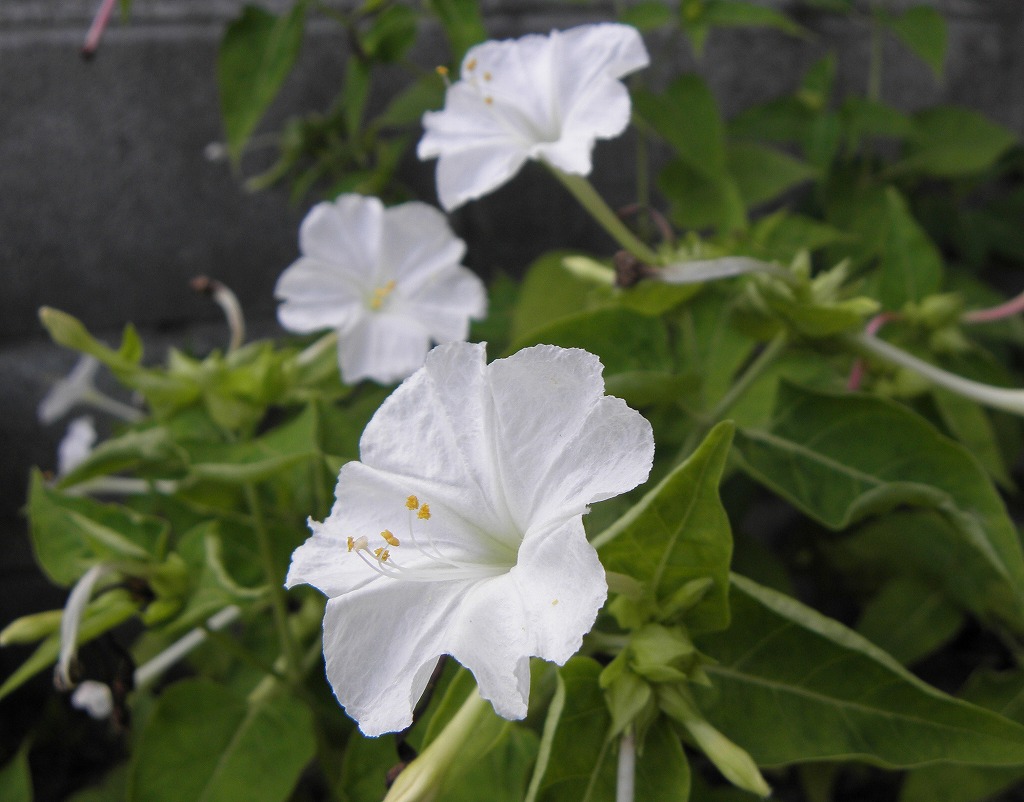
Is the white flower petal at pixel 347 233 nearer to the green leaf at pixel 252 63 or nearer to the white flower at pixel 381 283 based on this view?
the white flower at pixel 381 283

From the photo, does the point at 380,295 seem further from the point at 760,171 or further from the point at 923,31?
the point at 923,31

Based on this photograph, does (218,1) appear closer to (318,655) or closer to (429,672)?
(318,655)

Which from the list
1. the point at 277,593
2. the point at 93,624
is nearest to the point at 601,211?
the point at 277,593

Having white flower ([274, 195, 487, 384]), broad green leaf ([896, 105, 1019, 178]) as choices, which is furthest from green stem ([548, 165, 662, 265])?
broad green leaf ([896, 105, 1019, 178])

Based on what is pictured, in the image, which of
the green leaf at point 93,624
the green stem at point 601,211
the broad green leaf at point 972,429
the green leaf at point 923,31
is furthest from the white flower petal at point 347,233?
the green leaf at point 923,31

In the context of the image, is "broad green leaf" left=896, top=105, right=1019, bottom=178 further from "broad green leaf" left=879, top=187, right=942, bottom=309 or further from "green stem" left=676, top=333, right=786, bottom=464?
"green stem" left=676, top=333, right=786, bottom=464

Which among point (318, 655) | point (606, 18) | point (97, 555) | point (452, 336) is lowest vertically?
point (318, 655)

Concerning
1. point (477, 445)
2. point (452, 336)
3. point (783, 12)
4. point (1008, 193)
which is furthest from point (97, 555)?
point (1008, 193)
